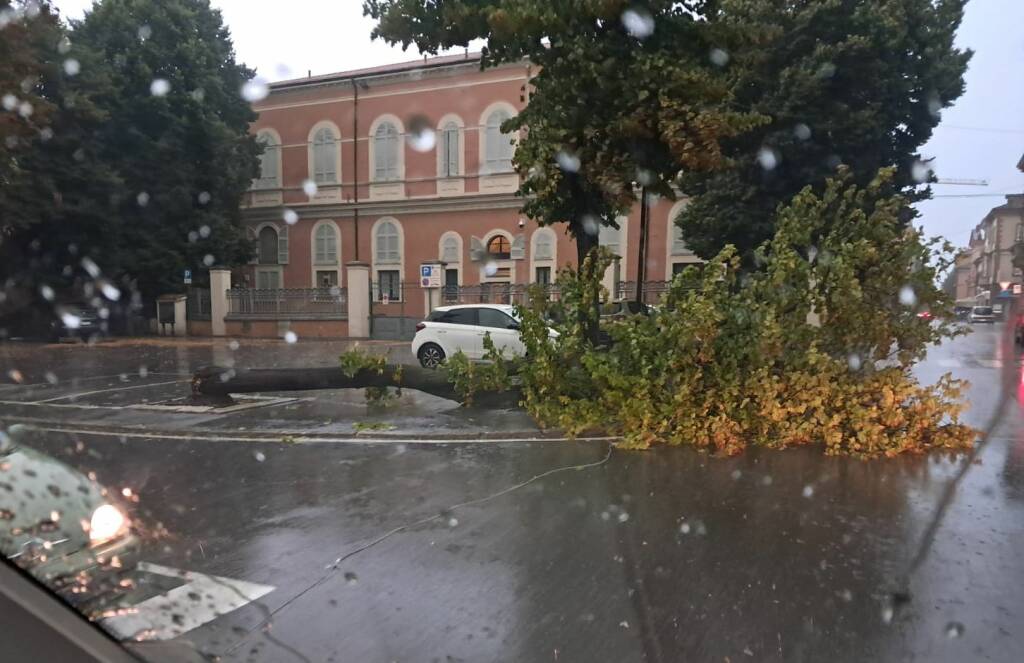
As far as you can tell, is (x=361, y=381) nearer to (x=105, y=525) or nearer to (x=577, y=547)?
(x=577, y=547)

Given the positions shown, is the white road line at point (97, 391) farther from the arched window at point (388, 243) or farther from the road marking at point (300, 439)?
the arched window at point (388, 243)

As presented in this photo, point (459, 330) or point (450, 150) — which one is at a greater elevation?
point (450, 150)

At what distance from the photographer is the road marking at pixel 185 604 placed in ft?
10.4

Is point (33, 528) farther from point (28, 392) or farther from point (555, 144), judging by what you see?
point (28, 392)

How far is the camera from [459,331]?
50.0ft

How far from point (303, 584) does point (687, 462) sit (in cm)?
422

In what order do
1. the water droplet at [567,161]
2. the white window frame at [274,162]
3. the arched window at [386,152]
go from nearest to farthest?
the water droplet at [567,161] < the arched window at [386,152] < the white window frame at [274,162]

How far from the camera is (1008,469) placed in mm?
6695

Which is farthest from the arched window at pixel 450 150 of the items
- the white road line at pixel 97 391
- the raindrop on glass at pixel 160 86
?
the white road line at pixel 97 391

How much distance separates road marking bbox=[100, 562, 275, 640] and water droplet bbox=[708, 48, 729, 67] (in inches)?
333

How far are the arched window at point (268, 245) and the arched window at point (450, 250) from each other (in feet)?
30.9

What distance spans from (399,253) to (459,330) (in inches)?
730

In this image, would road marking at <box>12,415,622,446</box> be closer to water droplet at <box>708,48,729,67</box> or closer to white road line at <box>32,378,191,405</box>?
white road line at <box>32,378,191,405</box>

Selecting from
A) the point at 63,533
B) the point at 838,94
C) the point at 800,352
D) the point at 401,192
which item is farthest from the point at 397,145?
the point at 63,533
